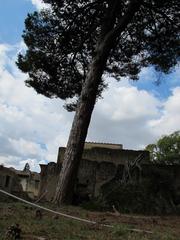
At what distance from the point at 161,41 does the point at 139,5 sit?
5.61ft

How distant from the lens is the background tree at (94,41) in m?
11.1

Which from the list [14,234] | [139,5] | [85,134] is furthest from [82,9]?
[14,234]

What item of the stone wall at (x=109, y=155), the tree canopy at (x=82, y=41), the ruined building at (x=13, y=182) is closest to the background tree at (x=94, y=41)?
the tree canopy at (x=82, y=41)

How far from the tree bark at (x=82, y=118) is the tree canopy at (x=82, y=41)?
58cm

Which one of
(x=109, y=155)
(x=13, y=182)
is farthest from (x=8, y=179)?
(x=109, y=155)

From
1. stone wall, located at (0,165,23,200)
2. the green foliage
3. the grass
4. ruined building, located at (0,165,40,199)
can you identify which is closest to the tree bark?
the green foliage

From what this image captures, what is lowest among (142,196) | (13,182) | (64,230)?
(64,230)

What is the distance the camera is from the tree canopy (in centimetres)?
1188

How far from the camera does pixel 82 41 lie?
12484mm

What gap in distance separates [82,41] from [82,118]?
11.4 feet

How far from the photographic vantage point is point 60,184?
9.48 m

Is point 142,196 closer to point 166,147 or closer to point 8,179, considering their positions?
point 8,179

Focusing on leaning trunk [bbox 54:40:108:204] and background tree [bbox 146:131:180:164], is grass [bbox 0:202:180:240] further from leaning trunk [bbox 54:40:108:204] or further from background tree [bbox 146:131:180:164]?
background tree [bbox 146:131:180:164]

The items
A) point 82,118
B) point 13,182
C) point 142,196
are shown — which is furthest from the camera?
point 13,182
